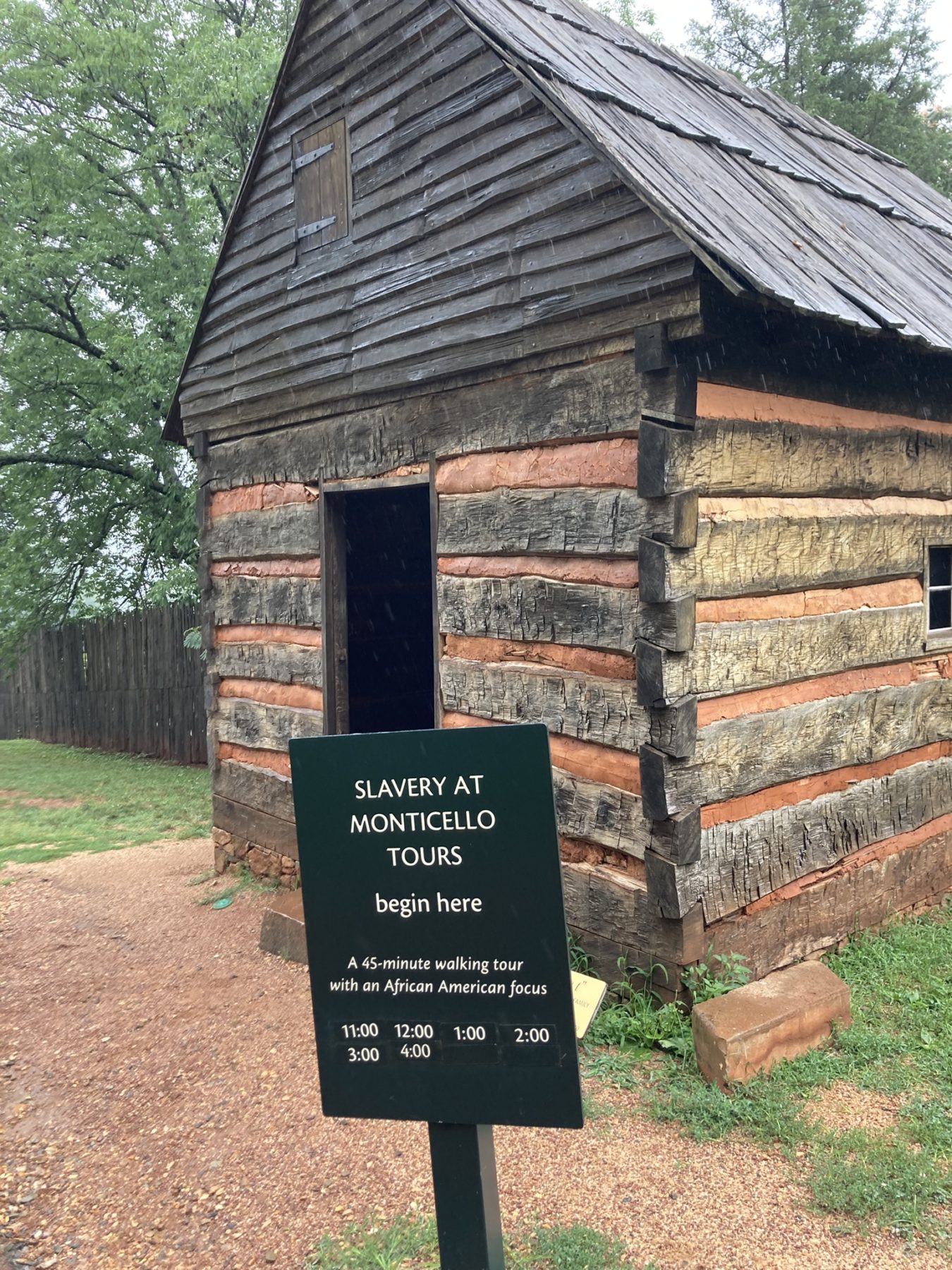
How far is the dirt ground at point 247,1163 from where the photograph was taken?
3742 millimetres

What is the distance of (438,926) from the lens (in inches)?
98.9

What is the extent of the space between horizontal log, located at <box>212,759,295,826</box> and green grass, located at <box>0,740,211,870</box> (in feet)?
7.15

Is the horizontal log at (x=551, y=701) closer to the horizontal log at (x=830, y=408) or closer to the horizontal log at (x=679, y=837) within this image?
the horizontal log at (x=679, y=837)

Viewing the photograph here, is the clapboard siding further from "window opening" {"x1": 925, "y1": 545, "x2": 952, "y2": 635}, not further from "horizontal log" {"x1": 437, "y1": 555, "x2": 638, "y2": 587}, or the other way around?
"window opening" {"x1": 925, "y1": 545, "x2": 952, "y2": 635}

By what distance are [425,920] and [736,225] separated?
4172 mm

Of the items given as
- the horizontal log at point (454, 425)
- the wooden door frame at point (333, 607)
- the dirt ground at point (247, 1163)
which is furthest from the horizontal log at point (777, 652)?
the wooden door frame at point (333, 607)

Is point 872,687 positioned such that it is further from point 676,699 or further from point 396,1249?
point 396,1249

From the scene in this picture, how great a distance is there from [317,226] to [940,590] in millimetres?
5427

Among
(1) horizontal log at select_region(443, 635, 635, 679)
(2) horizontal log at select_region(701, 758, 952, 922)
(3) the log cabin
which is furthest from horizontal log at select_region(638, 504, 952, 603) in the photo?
(2) horizontal log at select_region(701, 758, 952, 922)

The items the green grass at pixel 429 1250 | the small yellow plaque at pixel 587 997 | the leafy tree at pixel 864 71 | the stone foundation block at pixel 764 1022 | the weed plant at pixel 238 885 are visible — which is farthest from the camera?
the leafy tree at pixel 864 71

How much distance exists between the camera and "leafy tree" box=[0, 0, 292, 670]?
1577 centimetres

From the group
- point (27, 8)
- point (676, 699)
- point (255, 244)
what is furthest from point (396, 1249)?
point (27, 8)

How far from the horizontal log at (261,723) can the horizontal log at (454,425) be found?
1.91 metres

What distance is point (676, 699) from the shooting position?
16.8 ft
